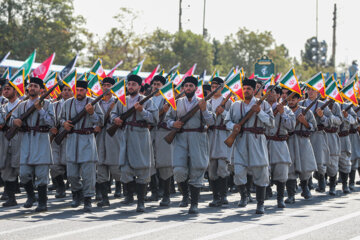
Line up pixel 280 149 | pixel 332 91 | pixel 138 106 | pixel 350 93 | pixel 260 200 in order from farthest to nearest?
1. pixel 350 93
2. pixel 332 91
3. pixel 280 149
4. pixel 260 200
5. pixel 138 106

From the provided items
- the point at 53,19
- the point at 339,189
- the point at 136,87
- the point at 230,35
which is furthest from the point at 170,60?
the point at 136,87

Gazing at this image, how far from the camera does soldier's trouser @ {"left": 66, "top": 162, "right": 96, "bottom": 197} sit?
11.2 m

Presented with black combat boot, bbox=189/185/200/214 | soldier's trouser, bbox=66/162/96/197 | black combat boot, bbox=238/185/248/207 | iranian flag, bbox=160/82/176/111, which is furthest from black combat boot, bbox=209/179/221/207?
soldier's trouser, bbox=66/162/96/197

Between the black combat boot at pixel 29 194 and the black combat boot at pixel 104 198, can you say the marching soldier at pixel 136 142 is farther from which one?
the black combat boot at pixel 29 194

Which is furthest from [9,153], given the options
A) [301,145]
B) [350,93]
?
[350,93]

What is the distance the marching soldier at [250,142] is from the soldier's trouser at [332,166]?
330 centimetres

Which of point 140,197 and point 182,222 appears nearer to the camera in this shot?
point 182,222

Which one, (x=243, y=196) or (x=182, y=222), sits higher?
(x=243, y=196)

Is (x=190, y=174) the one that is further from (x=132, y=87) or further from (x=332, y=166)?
(x=332, y=166)

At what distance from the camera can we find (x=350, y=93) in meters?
14.8

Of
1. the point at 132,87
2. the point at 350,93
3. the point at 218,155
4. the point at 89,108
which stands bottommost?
the point at 218,155

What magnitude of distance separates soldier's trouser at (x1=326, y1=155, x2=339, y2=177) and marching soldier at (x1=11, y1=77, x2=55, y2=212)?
5759 mm

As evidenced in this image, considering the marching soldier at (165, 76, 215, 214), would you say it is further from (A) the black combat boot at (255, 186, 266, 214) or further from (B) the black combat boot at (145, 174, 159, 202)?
(B) the black combat boot at (145, 174, 159, 202)

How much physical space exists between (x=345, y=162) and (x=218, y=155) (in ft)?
12.1
